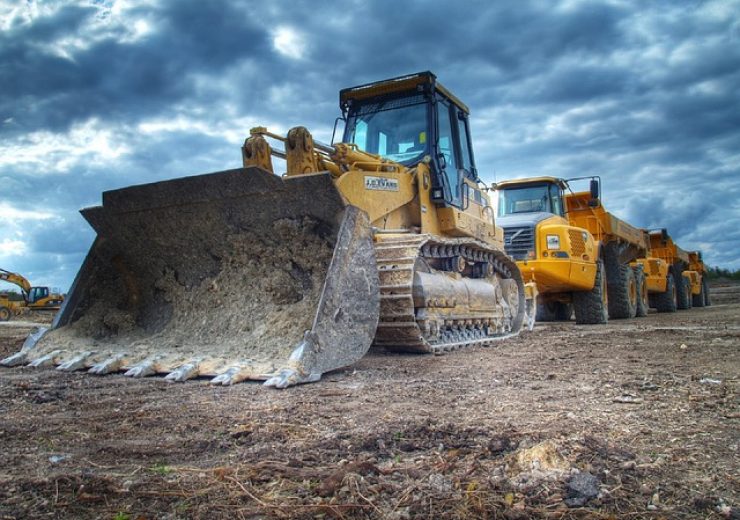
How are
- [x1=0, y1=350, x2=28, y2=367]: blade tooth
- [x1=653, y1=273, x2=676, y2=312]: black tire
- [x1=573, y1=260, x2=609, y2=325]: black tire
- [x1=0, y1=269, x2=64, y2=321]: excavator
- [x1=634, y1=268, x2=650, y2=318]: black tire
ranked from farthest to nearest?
[x1=0, y1=269, x2=64, y2=321]: excavator < [x1=653, y1=273, x2=676, y2=312]: black tire < [x1=634, y1=268, x2=650, y2=318]: black tire < [x1=573, y1=260, x2=609, y2=325]: black tire < [x1=0, y1=350, x2=28, y2=367]: blade tooth

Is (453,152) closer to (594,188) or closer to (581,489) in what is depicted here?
(594,188)

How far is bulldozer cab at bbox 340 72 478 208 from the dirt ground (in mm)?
3635

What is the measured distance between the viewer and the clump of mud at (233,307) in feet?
17.9

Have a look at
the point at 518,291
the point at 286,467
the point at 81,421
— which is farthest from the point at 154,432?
the point at 518,291

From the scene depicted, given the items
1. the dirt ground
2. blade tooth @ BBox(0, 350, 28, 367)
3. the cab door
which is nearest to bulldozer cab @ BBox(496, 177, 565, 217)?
the cab door

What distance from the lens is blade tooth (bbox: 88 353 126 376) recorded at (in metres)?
Answer: 5.17

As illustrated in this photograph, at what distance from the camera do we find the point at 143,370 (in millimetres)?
4996

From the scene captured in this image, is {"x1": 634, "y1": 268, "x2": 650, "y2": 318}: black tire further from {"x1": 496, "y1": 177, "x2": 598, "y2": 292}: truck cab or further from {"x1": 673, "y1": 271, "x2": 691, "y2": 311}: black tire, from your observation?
{"x1": 673, "y1": 271, "x2": 691, "y2": 311}: black tire

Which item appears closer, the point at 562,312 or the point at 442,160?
the point at 442,160

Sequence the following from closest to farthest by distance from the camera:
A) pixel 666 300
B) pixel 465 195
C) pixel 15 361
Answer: pixel 15 361 → pixel 465 195 → pixel 666 300

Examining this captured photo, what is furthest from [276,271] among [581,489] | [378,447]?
[581,489]

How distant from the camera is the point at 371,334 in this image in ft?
17.3

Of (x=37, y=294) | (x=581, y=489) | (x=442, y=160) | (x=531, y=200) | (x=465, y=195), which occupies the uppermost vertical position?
(x=531, y=200)

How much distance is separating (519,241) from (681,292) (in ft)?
38.8
